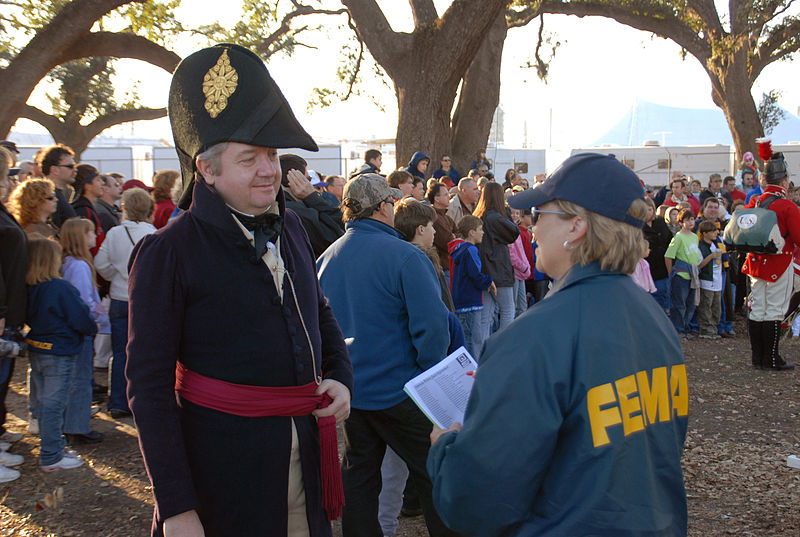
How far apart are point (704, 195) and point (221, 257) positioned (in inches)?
522

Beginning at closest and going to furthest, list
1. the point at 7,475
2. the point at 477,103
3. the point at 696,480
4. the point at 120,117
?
the point at 7,475, the point at 696,480, the point at 477,103, the point at 120,117

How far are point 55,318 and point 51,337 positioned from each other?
0.14 meters

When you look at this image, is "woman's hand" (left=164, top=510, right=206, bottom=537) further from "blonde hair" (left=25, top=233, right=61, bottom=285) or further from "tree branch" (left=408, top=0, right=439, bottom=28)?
"tree branch" (left=408, top=0, right=439, bottom=28)

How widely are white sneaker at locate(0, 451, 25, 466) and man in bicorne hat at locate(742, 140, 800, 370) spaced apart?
726 cm

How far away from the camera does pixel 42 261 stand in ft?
16.3

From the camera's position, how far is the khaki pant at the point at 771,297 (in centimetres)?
748

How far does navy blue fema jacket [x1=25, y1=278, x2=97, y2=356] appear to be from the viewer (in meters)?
4.95

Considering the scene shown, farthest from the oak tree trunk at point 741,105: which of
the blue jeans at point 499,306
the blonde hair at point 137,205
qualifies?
the blonde hair at point 137,205

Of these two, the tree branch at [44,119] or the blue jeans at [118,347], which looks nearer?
the blue jeans at [118,347]

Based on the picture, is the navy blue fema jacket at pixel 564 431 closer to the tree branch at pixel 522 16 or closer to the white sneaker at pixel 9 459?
the white sneaker at pixel 9 459

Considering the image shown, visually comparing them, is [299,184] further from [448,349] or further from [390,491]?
[390,491]

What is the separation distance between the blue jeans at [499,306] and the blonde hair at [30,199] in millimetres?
4362

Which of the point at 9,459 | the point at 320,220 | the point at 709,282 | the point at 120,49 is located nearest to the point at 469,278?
the point at 320,220

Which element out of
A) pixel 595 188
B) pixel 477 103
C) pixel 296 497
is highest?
pixel 477 103
